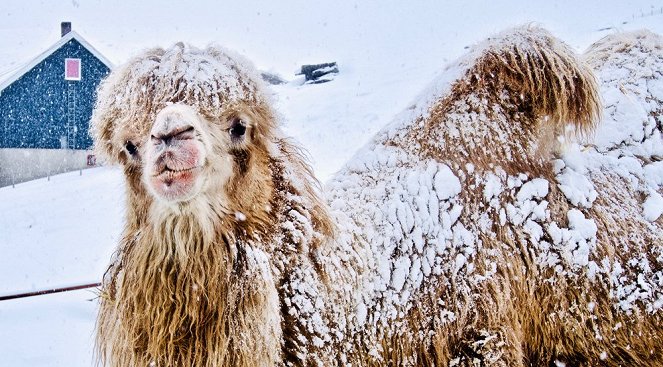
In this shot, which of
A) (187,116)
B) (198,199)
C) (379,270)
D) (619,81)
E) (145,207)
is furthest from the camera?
(619,81)

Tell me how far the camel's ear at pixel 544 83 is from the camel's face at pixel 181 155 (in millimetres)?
1329

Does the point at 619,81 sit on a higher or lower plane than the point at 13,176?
higher

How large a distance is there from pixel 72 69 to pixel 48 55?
3.41 feet

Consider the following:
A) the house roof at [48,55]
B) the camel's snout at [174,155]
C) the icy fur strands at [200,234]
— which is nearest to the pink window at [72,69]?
the house roof at [48,55]

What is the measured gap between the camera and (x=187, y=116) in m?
1.89

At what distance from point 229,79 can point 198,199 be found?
441 mm

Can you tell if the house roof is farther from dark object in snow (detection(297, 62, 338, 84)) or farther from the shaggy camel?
the shaggy camel

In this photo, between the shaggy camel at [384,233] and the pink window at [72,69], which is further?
the pink window at [72,69]

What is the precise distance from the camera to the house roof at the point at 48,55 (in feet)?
76.8

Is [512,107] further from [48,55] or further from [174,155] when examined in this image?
[48,55]

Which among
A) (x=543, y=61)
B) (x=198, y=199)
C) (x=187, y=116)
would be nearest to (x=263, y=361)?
(x=198, y=199)

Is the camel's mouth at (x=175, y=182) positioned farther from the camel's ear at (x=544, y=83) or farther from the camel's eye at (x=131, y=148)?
the camel's ear at (x=544, y=83)

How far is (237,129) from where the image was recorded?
7.09 feet

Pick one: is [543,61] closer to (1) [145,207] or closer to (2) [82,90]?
(1) [145,207]
